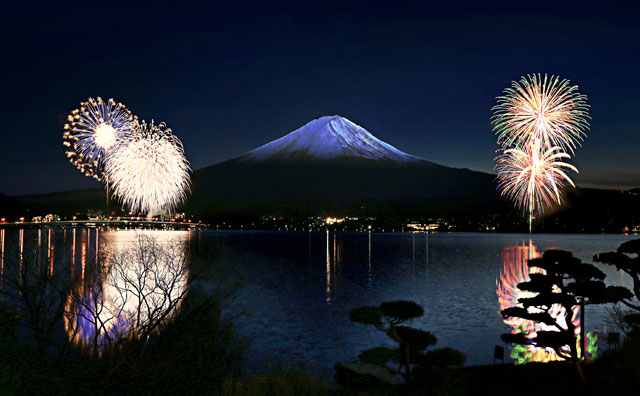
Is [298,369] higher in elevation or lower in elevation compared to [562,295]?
lower

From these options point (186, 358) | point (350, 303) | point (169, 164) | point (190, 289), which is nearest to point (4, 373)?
point (186, 358)

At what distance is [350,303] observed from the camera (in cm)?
5016

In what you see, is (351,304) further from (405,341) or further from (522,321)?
(405,341)

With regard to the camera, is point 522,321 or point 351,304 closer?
point 522,321

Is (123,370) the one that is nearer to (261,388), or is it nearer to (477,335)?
(261,388)

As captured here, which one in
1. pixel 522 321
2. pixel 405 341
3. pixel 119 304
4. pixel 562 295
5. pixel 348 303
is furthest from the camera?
pixel 348 303

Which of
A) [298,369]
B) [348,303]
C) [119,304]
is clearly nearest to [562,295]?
[298,369]

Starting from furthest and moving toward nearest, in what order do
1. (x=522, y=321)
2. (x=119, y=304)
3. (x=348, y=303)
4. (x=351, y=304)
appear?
1. (x=348, y=303)
2. (x=351, y=304)
3. (x=119, y=304)
4. (x=522, y=321)

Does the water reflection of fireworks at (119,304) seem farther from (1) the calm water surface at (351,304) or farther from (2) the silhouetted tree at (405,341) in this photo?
(2) the silhouetted tree at (405,341)

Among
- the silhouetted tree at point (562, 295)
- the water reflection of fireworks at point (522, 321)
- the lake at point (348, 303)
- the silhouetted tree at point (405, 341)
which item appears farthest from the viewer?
the lake at point (348, 303)

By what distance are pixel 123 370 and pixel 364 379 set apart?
789 centimetres

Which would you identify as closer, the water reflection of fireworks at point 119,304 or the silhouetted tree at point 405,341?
the silhouetted tree at point 405,341

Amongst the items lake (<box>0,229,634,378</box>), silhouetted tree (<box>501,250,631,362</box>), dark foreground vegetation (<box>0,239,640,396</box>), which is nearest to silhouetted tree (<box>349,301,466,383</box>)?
dark foreground vegetation (<box>0,239,640,396</box>)

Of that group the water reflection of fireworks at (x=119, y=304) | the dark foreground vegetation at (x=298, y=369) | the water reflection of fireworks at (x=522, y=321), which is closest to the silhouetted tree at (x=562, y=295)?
the dark foreground vegetation at (x=298, y=369)
